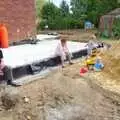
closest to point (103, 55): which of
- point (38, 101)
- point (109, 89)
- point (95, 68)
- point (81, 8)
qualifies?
point (95, 68)

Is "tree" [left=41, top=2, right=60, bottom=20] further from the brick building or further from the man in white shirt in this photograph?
the man in white shirt

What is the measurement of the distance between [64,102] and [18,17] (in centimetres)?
774

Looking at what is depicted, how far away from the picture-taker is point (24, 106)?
23.7 feet

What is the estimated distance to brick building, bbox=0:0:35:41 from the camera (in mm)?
13664

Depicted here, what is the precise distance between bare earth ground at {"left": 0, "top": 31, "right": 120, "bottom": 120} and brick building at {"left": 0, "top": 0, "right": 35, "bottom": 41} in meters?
5.87

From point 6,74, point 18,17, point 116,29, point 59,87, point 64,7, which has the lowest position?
point 59,87

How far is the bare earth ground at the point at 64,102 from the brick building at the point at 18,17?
19.3ft

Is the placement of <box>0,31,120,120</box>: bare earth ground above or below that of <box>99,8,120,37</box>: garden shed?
below

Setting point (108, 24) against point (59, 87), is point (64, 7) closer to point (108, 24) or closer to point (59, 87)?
point (108, 24)

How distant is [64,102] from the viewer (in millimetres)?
7285

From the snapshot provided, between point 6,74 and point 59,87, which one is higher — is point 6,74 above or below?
above

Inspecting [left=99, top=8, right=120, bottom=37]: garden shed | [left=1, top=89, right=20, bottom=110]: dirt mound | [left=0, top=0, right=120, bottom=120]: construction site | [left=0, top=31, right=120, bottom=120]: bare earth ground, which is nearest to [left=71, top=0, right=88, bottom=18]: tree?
[left=99, top=8, right=120, bottom=37]: garden shed

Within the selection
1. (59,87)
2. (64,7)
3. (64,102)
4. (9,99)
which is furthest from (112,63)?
(64,7)

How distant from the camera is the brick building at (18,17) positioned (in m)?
13.7
